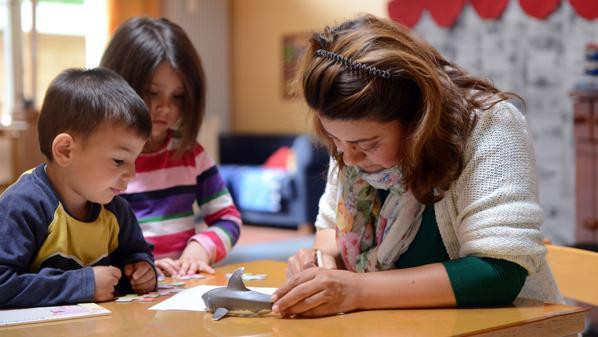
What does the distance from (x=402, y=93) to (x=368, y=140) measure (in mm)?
111

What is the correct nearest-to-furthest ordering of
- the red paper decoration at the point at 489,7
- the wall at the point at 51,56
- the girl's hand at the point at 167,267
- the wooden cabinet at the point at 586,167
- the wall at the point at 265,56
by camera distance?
the girl's hand at the point at 167,267 → the wooden cabinet at the point at 586,167 → the red paper decoration at the point at 489,7 → the wall at the point at 51,56 → the wall at the point at 265,56

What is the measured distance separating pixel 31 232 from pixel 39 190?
0.31ft

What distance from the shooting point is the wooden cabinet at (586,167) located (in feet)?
16.7

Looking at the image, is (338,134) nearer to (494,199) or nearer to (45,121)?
(494,199)

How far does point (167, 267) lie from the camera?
1.87 metres

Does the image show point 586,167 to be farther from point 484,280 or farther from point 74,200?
point 74,200

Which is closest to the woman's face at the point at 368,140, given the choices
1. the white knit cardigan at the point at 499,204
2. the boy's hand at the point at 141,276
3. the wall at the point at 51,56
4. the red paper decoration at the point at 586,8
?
the white knit cardigan at the point at 499,204

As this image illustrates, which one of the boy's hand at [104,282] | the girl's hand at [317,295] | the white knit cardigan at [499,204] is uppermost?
the white knit cardigan at [499,204]

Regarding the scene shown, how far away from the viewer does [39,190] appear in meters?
1.52

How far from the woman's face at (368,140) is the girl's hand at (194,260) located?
516 mm

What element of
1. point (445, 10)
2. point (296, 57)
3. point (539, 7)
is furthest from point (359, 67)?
point (445, 10)

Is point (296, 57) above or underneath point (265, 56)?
above

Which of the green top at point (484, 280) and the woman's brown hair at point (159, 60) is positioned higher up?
the woman's brown hair at point (159, 60)

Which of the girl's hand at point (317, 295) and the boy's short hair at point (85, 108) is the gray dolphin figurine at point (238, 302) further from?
the boy's short hair at point (85, 108)
